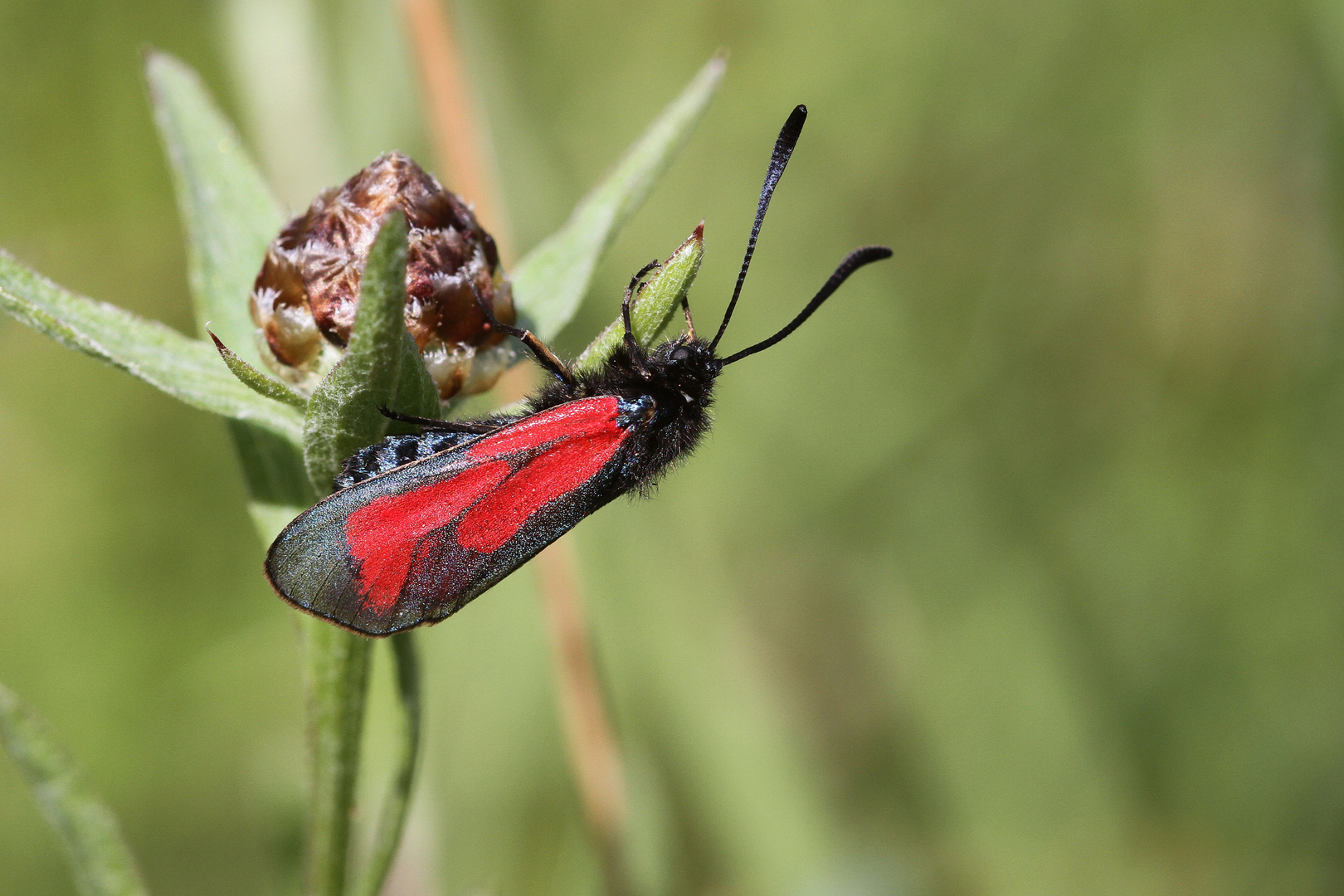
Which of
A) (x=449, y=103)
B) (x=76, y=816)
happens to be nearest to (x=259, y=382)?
(x=76, y=816)

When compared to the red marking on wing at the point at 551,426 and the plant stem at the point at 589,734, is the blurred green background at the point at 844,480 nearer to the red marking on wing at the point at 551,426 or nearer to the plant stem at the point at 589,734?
the plant stem at the point at 589,734

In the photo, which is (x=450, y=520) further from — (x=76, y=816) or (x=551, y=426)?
(x=76, y=816)

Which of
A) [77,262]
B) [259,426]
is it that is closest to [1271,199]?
[259,426]

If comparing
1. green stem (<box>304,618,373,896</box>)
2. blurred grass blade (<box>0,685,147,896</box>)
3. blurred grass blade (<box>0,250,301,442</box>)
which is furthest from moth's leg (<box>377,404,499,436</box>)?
blurred grass blade (<box>0,685,147,896</box>)

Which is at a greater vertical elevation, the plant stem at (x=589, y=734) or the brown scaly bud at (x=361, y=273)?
the brown scaly bud at (x=361, y=273)

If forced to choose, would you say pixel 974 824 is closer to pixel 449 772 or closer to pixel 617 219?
pixel 449 772

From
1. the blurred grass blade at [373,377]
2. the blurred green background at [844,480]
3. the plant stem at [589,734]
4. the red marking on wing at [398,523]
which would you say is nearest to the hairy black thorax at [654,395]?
the red marking on wing at [398,523]
